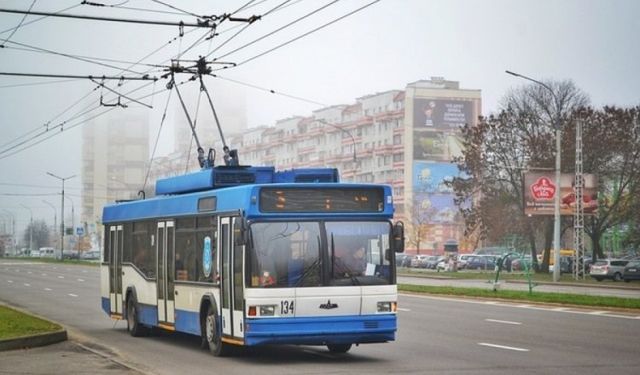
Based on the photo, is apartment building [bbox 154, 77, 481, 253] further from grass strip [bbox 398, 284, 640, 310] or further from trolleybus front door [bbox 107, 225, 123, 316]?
trolleybus front door [bbox 107, 225, 123, 316]

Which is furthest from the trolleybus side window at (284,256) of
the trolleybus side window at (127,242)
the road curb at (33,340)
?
the trolleybus side window at (127,242)

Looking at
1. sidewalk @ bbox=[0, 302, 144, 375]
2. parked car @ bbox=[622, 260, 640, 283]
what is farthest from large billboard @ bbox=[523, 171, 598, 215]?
sidewalk @ bbox=[0, 302, 144, 375]

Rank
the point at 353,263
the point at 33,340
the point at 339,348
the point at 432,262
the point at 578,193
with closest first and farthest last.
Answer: the point at 353,263
the point at 339,348
the point at 33,340
the point at 578,193
the point at 432,262

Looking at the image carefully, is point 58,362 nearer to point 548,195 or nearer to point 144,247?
point 144,247

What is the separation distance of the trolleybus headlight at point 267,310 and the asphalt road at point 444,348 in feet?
2.38

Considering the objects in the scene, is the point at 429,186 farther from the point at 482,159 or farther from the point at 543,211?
the point at 543,211

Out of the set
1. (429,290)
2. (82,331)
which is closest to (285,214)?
(82,331)

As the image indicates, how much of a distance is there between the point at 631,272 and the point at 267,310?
173ft

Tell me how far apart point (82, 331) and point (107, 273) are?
1383 mm

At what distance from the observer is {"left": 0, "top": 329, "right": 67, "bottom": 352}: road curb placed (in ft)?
60.0

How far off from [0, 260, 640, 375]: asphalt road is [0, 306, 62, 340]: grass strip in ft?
2.28

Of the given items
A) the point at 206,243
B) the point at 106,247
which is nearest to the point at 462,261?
the point at 106,247

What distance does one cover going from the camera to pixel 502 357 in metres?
16.6

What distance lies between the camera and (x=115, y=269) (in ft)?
77.2
